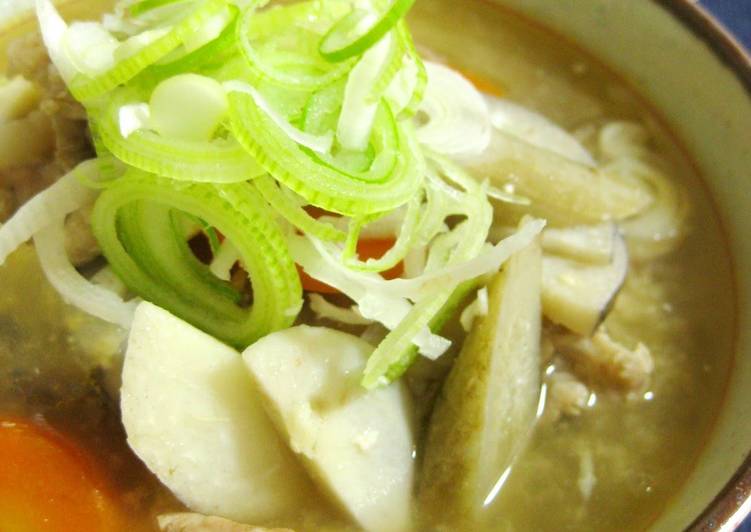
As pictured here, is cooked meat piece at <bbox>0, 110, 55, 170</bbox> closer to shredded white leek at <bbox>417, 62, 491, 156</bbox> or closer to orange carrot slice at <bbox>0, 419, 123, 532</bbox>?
orange carrot slice at <bbox>0, 419, 123, 532</bbox>

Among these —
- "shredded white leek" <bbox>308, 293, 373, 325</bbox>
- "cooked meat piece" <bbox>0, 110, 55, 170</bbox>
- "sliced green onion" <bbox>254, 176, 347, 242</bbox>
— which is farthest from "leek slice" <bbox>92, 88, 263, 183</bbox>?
"cooked meat piece" <bbox>0, 110, 55, 170</bbox>

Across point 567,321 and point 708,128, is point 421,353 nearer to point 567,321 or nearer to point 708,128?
point 567,321

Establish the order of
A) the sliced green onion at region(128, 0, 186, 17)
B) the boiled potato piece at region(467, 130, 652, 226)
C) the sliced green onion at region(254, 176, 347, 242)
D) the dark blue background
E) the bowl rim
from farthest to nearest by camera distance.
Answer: the dark blue background → the boiled potato piece at region(467, 130, 652, 226) → the sliced green onion at region(128, 0, 186, 17) → the sliced green onion at region(254, 176, 347, 242) → the bowl rim

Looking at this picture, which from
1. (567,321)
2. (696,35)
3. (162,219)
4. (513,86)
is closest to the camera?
(162,219)

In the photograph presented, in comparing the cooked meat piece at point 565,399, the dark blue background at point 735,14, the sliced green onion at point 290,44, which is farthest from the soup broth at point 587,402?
the dark blue background at point 735,14

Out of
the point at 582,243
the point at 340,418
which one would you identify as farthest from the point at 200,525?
the point at 582,243

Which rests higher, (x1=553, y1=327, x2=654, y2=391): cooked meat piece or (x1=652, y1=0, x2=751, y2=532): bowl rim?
(x1=652, y1=0, x2=751, y2=532): bowl rim

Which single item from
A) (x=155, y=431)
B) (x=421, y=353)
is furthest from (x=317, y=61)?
(x=155, y=431)
